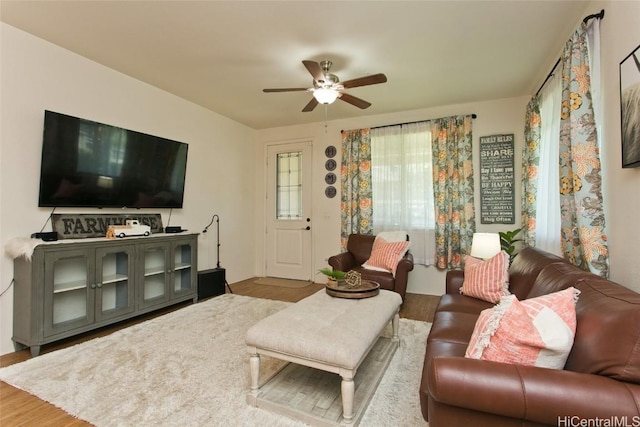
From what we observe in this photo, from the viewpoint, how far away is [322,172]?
17.1 ft

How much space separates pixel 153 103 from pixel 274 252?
303cm

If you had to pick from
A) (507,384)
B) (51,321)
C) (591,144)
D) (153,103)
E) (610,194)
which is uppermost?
(153,103)

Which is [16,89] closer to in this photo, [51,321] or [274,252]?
[51,321]

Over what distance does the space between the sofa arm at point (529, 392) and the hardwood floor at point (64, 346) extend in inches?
77.2

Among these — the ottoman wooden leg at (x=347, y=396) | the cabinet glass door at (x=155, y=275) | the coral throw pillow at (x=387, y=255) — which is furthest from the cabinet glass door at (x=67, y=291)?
the coral throw pillow at (x=387, y=255)

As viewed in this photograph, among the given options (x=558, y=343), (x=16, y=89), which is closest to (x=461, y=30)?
(x=558, y=343)

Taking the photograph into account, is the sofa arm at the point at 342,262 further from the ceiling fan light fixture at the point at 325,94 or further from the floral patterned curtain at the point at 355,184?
the ceiling fan light fixture at the point at 325,94

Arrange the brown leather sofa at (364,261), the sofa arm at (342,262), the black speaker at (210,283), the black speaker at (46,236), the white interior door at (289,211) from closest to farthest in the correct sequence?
1. the black speaker at (46,236)
2. the brown leather sofa at (364,261)
3. the sofa arm at (342,262)
4. the black speaker at (210,283)
5. the white interior door at (289,211)

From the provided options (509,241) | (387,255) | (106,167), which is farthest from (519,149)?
(106,167)

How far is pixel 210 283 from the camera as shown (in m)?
4.19

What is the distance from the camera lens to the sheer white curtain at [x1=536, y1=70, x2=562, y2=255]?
277 cm

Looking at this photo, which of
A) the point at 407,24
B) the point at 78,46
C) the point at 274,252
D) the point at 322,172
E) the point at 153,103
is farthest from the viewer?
the point at 274,252

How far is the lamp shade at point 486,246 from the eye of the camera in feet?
10.1

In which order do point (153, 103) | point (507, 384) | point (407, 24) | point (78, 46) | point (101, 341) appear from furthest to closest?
1. point (153, 103)
2. point (78, 46)
3. point (101, 341)
4. point (407, 24)
5. point (507, 384)
